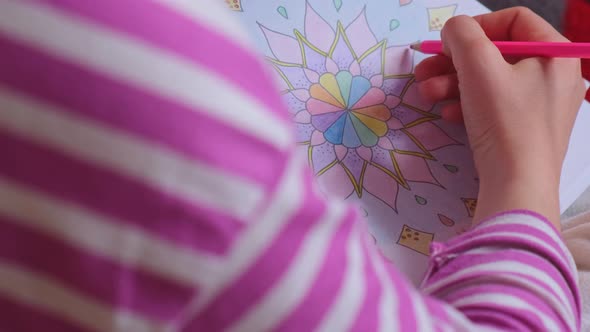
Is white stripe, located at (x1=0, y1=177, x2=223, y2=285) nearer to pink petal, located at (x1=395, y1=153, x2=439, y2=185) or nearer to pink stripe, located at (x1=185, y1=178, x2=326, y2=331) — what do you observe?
pink stripe, located at (x1=185, y1=178, x2=326, y2=331)

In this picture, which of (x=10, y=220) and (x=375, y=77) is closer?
(x=10, y=220)

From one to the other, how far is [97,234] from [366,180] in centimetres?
33

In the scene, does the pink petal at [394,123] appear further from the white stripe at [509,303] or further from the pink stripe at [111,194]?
the pink stripe at [111,194]

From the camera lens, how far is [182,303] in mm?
222

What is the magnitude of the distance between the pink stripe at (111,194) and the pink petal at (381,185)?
1.03 feet

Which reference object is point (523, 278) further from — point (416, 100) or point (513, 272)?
point (416, 100)

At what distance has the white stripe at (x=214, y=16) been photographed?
8.2 inches

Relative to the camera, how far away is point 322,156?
1.71 feet

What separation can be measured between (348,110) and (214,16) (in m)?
0.34

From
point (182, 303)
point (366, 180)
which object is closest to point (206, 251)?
point (182, 303)

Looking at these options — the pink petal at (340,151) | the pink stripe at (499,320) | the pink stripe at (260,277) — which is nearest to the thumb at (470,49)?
the pink petal at (340,151)

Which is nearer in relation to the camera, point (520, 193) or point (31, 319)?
point (31, 319)

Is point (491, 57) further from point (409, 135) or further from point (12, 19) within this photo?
point (12, 19)

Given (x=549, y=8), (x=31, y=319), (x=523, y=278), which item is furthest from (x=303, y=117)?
(x=549, y=8)
